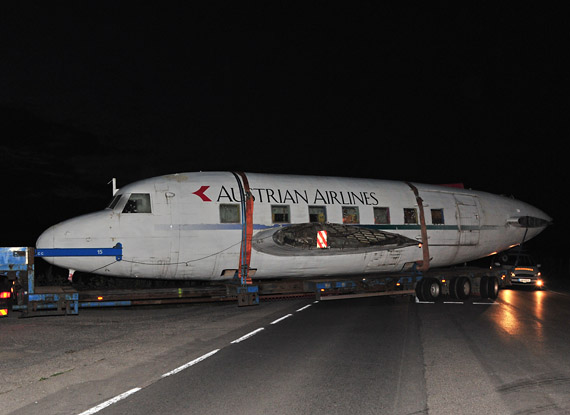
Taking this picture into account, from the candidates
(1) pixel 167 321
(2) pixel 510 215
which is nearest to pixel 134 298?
(1) pixel 167 321

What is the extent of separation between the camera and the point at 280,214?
1636 centimetres

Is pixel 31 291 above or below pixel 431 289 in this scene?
above

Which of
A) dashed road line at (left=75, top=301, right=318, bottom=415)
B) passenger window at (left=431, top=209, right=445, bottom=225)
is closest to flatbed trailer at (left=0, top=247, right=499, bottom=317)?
passenger window at (left=431, top=209, right=445, bottom=225)

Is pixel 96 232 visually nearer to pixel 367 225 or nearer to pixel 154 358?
pixel 154 358

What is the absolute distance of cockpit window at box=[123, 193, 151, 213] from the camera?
1482 cm

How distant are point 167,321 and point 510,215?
53.2 feet

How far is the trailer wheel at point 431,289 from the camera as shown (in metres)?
19.2

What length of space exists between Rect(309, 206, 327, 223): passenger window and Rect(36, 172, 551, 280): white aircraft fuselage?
0.04 meters

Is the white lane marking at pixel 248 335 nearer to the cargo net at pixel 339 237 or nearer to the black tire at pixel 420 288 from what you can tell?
the cargo net at pixel 339 237

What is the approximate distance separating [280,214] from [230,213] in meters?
1.75

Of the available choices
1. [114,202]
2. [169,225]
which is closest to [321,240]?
[169,225]

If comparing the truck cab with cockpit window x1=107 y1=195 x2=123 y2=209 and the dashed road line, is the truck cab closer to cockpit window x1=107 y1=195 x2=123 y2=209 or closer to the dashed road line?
the dashed road line

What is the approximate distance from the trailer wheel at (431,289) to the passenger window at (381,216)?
10.3ft

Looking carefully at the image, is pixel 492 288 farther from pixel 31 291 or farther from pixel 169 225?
pixel 31 291
